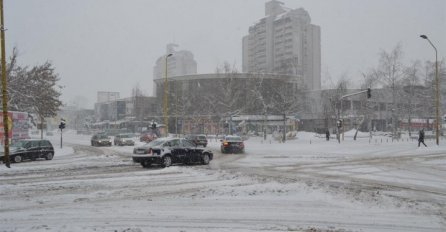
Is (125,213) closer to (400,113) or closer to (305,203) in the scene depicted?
(305,203)

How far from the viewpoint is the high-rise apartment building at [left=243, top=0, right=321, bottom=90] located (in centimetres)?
15238

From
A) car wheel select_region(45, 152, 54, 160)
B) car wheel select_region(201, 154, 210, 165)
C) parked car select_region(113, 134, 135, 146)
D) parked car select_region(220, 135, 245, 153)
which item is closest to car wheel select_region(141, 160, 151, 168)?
car wheel select_region(201, 154, 210, 165)

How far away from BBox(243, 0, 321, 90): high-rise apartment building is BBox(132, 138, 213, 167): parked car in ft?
423

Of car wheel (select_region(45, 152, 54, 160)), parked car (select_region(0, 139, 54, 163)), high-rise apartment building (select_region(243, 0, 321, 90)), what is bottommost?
car wheel (select_region(45, 152, 54, 160))

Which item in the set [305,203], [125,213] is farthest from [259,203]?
[125,213]

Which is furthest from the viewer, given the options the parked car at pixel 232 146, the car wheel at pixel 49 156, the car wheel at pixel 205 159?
the parked car at pixel 232 146

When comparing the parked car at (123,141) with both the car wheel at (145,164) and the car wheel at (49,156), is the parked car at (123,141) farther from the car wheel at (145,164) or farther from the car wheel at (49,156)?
the car wheel at (145,164)

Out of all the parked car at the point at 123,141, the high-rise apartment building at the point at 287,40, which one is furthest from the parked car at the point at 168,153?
the high-rise apartment building at the point at 287,40

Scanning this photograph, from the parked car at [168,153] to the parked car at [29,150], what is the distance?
8.60 m

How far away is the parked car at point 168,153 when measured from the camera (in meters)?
19.8

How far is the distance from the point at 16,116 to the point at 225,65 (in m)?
40.1

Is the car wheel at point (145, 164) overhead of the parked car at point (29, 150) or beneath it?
beneath

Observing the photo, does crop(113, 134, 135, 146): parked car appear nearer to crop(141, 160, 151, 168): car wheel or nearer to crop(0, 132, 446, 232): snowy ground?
crop(141, 160, 151, 168): car wheel

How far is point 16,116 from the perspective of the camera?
3114 cm
